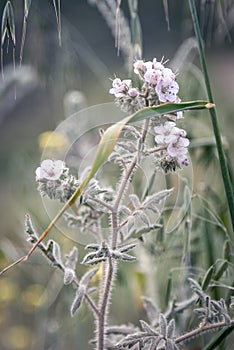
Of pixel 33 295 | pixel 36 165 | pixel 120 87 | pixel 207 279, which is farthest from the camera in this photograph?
pixel 36 165

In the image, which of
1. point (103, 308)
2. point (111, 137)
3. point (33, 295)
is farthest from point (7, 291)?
point (111, 137)

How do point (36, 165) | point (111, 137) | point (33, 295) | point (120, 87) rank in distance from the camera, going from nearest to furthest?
point (111, 137) → point (120, 87) → point (33, 295) → point (36, 165)

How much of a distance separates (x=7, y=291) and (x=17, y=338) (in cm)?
13

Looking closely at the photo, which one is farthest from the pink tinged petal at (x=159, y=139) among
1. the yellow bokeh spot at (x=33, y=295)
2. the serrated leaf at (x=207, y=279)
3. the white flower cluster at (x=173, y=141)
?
the yellow bokeh spot at (x=33, y=295)

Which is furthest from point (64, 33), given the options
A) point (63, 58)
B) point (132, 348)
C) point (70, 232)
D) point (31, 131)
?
point (31, 131)

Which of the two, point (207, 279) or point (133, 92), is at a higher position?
point (133, 92)

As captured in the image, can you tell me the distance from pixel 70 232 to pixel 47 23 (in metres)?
0.42

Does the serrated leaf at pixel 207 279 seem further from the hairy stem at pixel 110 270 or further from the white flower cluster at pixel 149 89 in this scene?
the white flower cluster at pixel 149 89

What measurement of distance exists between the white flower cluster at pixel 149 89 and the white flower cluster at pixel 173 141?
0.03m

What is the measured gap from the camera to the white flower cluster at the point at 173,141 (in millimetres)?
907

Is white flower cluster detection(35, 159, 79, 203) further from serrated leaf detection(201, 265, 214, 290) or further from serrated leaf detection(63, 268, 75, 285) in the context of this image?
serrated leaf detection(201, 265, 214, 290)

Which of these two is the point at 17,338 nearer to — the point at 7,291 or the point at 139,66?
the point at 7,291

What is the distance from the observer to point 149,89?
94cm

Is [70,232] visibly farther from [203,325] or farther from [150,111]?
[150,111]
